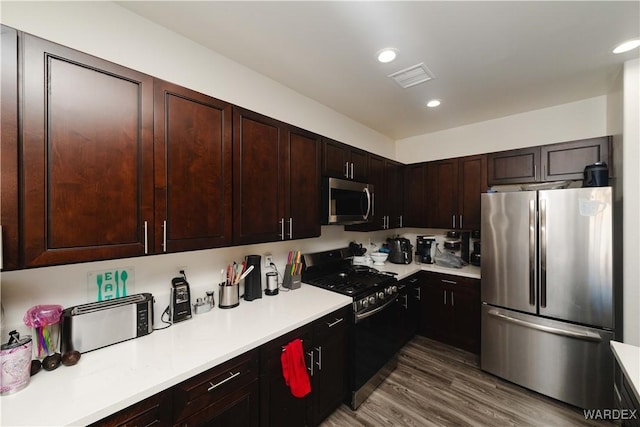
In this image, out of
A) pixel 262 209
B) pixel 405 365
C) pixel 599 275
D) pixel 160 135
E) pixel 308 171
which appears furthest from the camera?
pixel 405 365

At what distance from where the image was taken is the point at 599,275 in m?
1.88

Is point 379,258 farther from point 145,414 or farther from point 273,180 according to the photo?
point 145,414

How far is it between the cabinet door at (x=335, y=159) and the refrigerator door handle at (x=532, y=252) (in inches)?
65.5

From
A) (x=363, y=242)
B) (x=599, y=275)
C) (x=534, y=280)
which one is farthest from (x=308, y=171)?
(x=599, y=275)

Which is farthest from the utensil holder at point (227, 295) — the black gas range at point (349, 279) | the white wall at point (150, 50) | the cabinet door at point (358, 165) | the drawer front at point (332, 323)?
the cabinet door at point (358, 165)

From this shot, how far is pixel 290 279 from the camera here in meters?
2.08

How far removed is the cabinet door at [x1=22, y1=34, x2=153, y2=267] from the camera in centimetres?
93

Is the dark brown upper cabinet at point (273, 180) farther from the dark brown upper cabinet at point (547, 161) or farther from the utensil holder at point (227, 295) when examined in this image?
the dark brown upper cabinet at point (547, 161)

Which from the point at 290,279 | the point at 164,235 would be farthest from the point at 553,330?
the point at 164,235

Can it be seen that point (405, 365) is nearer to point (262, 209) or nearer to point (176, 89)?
point (262, 209)

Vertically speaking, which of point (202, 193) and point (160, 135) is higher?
point (160, 135)

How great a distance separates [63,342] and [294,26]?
2.12 meters

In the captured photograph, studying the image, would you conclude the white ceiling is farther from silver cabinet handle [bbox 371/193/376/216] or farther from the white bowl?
the white bowl

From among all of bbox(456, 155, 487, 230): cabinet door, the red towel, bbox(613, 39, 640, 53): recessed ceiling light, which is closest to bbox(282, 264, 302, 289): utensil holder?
the red towel
